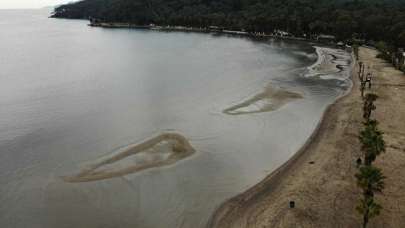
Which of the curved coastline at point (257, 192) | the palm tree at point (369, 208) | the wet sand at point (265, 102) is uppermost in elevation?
the wet sand at point (265, 102)

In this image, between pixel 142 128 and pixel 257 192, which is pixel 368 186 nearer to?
pixel 257 192

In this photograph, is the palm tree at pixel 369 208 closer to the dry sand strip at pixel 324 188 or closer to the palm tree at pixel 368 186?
the palm tree at pixel 368 186

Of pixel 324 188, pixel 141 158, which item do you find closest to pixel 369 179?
pixel 324 188

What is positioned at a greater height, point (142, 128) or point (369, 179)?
point (369, 179)

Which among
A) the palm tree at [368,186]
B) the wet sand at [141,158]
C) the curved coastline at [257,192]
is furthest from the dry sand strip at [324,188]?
the wet sand at [141,158]

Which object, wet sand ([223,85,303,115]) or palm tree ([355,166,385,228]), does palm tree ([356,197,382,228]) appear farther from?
wet sand ([223,85,303,115])

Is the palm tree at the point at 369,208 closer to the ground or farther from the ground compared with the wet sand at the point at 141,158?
farther from the ground

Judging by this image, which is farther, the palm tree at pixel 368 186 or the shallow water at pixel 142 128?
the shallow water at pixel 142 128

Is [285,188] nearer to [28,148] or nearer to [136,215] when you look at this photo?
[136,215]

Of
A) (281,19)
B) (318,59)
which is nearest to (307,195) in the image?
(318,59)
